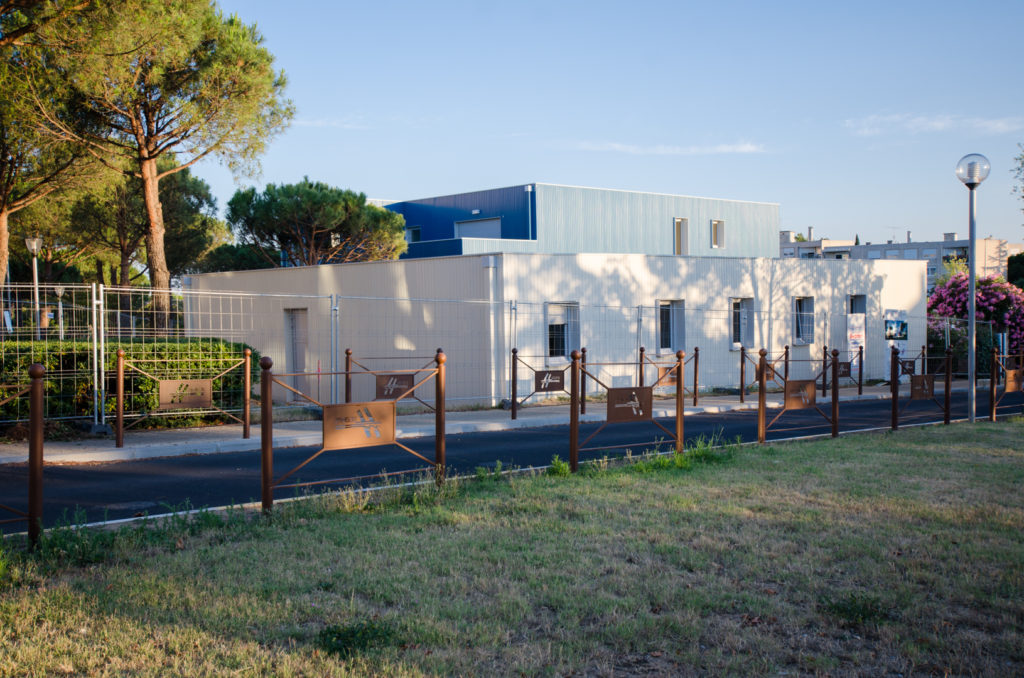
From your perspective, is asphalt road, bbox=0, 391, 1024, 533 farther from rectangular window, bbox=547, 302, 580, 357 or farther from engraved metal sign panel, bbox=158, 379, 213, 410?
rectangular window, bbox=547, 302, 580, 357

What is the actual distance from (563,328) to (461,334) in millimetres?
2786

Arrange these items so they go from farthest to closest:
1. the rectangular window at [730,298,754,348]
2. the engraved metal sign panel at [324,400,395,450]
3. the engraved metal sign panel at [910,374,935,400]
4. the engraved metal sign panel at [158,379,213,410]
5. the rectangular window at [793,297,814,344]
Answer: the rectangular window at [793,297,814,344]
the rectangular window at [730,298,754,348]
the engraved metal sign panel at [910,374,935,400]
the engraved metal sign panel at [158,379,213,410]
the engraved metal sign panel at [324,400,395,450]

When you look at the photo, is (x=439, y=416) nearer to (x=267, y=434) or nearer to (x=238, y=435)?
(x=267, y=434)

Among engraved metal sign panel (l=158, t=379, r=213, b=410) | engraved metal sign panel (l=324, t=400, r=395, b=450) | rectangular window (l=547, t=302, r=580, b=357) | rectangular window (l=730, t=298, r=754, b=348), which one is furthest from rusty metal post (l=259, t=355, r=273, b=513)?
rectangular window (l=730, t=298, r=754, b=348)

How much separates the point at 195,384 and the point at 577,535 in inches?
297

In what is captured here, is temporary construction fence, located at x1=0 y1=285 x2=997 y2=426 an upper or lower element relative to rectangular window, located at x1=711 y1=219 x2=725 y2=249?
lower

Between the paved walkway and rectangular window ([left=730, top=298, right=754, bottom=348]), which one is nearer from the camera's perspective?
the paved walkway

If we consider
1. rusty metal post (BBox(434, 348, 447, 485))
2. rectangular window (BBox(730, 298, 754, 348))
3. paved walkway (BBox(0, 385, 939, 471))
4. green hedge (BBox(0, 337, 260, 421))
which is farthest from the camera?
rectangular window (BBox(730, 298, 754, 348))

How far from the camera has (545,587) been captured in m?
4.86

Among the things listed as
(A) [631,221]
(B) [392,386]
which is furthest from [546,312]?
(A) [631,221]

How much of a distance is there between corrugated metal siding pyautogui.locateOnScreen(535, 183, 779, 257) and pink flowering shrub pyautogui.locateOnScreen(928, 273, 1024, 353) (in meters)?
12.6

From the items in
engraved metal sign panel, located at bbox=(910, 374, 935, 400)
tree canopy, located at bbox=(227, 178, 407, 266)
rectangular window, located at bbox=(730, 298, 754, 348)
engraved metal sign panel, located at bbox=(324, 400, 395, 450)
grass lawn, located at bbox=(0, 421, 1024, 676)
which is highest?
tree canopy, located at bbox=(227, 178, 407, 266)

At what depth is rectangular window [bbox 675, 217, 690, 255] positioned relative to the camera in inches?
1597

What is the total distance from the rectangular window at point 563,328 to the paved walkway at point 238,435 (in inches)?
96.3
